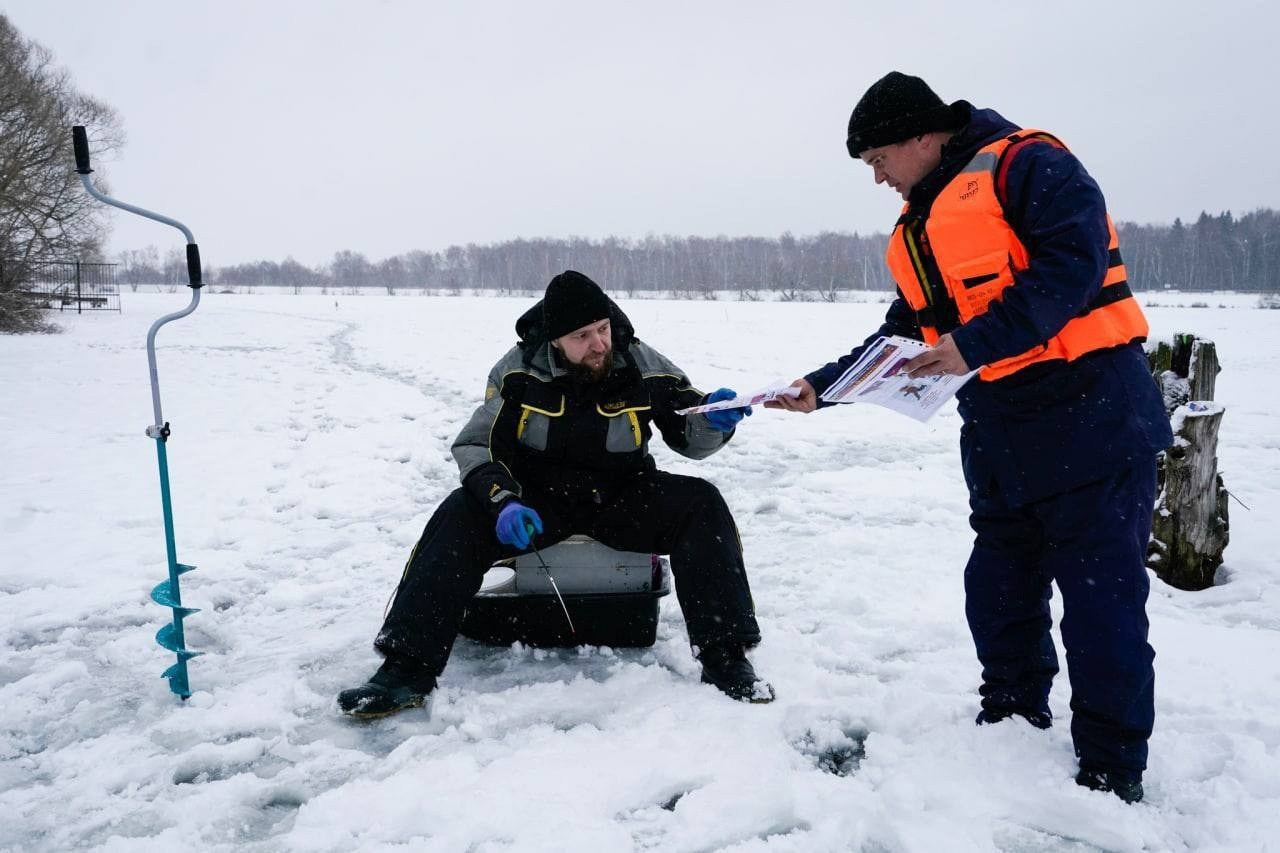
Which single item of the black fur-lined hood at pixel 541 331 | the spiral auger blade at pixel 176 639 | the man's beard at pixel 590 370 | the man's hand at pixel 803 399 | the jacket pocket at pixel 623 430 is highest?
the black fur-lined hood at pixel 541 331

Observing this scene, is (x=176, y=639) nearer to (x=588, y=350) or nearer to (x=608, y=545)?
(x=608, y=545)

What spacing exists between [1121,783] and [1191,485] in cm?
220

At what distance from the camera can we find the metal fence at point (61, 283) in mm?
21766

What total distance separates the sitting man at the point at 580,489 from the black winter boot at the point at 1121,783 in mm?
979

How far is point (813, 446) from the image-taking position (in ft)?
23.8

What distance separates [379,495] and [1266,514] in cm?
572

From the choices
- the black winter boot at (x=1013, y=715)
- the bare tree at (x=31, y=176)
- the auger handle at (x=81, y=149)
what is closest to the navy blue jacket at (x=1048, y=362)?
the black winter boot at (x=1013, y=715)

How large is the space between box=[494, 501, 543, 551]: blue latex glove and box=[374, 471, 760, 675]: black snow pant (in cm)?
17

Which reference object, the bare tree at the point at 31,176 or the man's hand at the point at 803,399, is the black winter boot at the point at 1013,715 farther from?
the bare tree at the point at 31,176

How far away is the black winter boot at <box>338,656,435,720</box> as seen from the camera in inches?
102

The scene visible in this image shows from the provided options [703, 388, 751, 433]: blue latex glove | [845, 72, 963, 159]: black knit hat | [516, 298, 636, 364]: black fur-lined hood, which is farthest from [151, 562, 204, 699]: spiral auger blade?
[845, 72, 963, 159]: black knit hat

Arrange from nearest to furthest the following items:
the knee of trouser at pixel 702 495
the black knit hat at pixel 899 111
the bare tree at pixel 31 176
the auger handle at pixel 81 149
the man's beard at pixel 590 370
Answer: the black knit hat at pixel 899 111 < the auger handle at pixel 81 149 < the knee of trouser at pixel 702 495 < the man's beard at pixel 590 370 < the bare tree at pixel 31 176

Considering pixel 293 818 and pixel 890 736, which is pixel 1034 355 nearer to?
pixel 890 736

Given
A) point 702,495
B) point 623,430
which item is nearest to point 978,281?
point 702,495
